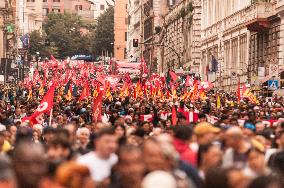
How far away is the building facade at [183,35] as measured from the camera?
261 ft

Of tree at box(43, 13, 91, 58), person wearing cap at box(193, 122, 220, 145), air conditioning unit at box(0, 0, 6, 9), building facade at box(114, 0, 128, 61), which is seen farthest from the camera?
tree at box(43, 13, 91, 58)

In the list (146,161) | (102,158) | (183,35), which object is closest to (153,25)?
(183,35)

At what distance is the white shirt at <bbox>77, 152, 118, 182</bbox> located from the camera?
11.1 metres

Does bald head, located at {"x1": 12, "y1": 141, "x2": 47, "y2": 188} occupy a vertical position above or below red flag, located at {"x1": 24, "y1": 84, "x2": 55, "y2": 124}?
above

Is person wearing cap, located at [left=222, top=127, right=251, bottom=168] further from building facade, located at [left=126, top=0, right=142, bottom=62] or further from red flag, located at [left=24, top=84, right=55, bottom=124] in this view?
building facade, located at [left=126, top=0, right=142, bottom=62]

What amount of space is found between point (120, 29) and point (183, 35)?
92.1m

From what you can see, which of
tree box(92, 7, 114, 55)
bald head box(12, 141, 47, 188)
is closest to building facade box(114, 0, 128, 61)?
tree box(92, 7, 114, 55)

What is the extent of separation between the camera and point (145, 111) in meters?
30.4

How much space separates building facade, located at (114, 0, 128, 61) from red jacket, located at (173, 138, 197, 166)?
164856mm

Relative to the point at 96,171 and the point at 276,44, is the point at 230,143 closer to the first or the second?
the point at 96,171

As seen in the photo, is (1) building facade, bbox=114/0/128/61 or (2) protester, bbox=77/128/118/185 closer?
(2) protester, bbox=77/128/118/185

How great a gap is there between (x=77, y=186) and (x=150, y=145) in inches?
59.6

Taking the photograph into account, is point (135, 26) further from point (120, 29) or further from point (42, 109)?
point (42, 109)

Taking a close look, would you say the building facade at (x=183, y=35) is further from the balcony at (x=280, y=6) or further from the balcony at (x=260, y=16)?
the balcony at (x=280, y=6)
